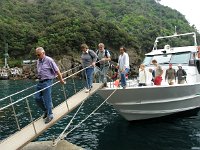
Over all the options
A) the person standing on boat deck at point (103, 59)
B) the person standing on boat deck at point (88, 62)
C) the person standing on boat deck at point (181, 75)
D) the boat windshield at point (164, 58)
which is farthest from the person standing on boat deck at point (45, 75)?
the boat windshield at point (164, 58)

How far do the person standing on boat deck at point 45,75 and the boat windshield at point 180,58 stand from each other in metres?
10.7

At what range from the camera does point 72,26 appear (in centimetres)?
8619

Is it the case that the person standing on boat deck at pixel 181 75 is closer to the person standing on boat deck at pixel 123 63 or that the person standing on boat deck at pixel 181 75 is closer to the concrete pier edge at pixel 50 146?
the person standing on boat deck at pixel 123 63

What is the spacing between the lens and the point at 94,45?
82.1 meters

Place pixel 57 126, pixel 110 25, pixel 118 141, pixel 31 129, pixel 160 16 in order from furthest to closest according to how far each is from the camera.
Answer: pixel 160 16 → pixel 110 25 → pixel 57 126 → pixel 118 141 → pixel 31 129

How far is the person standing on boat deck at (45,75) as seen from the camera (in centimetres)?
897

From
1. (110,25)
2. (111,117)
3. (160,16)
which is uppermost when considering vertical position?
(160,16)

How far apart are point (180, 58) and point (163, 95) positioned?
3.87m

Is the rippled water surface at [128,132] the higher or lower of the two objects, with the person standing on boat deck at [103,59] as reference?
lower

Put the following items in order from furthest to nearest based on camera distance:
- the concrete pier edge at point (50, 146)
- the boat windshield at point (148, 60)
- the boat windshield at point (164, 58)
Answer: the boat windshield at point (148, 60)
the boat windshield at point (164, 58)
the concrete pier edge at point (50, 146)

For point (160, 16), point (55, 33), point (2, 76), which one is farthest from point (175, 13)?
point (2, 76)

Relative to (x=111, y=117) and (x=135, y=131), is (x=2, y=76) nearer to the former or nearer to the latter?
(x=111, y=117)

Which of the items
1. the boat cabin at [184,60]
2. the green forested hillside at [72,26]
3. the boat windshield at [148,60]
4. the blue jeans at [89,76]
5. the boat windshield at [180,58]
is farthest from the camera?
the green forested hillside at [72,26]

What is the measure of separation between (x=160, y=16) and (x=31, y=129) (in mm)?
136963
